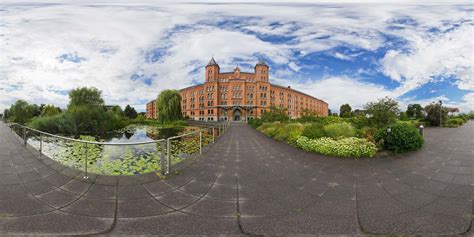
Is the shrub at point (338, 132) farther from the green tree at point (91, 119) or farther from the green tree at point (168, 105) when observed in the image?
the green tree at point (168, 105)

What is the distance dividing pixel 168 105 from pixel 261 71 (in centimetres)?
3383

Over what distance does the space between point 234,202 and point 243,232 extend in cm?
66

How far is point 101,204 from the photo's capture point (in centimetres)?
291

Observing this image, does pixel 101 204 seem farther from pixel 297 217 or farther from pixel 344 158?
pixel 344 158

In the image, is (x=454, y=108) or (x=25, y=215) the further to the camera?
(x=454, y=108)

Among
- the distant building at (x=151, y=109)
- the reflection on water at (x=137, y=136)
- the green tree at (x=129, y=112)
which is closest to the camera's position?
the reflection on water at (x=137, y=136)

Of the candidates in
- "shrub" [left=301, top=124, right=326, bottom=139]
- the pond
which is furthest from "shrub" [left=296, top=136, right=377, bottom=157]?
the pond

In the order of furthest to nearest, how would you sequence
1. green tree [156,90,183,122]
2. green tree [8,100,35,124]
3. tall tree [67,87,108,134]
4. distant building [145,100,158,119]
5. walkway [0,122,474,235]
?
distant building [145,100,158,119] → green tree [8,100,35,124] → green tree [156,90,183,122] → tall tree [67,87,108,134] → walkway [0,122,474,235]

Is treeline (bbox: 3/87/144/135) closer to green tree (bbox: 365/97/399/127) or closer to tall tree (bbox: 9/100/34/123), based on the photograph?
tall tree (bbox: 9/100/34/123)

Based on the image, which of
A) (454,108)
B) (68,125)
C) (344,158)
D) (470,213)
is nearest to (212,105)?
(68,125)

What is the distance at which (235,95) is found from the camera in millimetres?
51406

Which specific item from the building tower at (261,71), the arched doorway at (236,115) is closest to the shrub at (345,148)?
the arched doorway at (236,115)

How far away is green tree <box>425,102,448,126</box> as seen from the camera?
23.4m

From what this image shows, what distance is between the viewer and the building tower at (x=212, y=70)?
56.5 meters
